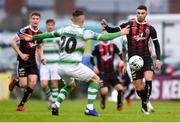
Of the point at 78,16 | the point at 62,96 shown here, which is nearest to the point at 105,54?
the point at 62,96

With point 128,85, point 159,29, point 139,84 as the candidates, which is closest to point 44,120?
point 139,84

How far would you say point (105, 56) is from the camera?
24844mm

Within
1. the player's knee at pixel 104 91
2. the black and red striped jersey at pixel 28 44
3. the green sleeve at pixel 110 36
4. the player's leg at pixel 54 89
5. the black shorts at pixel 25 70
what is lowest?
the player's knee at pixel 104 91

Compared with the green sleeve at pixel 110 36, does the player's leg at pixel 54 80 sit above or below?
below

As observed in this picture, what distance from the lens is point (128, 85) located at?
30141mm

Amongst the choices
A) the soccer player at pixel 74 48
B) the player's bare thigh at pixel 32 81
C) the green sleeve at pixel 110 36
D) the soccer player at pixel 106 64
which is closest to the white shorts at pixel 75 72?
the soccer player at pixel 74 48

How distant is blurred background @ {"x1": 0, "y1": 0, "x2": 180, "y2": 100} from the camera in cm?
3369

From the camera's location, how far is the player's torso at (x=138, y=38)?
19984mm

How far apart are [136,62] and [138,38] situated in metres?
0.60

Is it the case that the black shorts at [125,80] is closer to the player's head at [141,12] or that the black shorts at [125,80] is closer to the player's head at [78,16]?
the player's head at [141,12]

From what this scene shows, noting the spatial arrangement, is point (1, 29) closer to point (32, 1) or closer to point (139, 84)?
point (32, 1)

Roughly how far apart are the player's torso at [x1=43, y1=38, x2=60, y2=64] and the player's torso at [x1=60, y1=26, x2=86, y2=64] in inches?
226

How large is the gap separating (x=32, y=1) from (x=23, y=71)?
38.2 meters

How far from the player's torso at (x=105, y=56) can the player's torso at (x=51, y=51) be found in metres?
1.25
